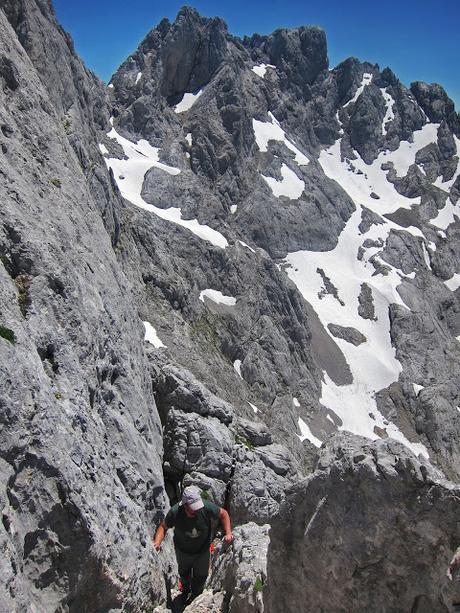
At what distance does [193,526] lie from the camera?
10477mm

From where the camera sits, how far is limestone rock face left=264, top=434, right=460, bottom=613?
7.92 metres

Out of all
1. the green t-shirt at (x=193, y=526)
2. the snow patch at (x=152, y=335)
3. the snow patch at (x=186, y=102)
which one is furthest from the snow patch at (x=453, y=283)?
the green t-shirt at (x=193, y=526)

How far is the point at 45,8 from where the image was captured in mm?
48375

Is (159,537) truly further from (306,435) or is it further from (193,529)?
(306,435)

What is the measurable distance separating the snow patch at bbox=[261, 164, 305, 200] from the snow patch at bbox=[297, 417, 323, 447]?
2919 inches

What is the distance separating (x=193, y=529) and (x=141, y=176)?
351 ft

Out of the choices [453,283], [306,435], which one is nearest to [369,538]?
[306,435]

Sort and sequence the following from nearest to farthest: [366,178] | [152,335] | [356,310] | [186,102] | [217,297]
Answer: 1. [152,335]
2. [217,297]
3. [356,310]
4. [186,102]
5. [366,178]

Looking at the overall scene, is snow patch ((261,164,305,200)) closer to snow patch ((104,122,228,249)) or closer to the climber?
snow patch ((104,122,228,249))

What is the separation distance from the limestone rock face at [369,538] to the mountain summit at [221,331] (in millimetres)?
32

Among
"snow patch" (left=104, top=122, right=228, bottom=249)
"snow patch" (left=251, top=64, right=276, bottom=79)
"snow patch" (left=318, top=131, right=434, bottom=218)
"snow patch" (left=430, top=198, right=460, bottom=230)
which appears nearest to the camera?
"snow patch" (left=104, top=122, right=228, bottom=249)

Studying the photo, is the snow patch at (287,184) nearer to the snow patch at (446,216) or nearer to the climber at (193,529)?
the snow patch at (446,216)

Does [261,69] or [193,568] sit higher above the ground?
[261,69]

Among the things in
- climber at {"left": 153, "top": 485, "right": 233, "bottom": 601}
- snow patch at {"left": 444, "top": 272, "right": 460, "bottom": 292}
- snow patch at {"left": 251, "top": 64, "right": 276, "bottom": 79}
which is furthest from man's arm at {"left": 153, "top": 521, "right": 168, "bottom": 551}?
snow patch at {"left": 251, "top": 64, "right": 276, "bottom": 79}
